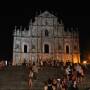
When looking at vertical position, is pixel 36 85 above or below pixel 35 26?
below

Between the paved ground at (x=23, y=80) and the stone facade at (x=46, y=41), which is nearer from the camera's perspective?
the paved ground at (x=23, y=80)

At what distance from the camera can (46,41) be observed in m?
62.1

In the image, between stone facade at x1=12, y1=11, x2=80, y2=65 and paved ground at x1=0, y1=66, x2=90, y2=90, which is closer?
paved ground at x1=0, y1=66, x2=90, y2=90

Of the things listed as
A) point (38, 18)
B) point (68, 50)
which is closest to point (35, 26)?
point (38, 18)

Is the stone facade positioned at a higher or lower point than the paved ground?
higher

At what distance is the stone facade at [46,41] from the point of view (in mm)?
60781

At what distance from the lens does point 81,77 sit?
2478 cm

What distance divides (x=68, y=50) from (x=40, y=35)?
567cm

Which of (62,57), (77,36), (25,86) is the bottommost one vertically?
(25,86)

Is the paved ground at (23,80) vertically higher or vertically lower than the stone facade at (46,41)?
lower

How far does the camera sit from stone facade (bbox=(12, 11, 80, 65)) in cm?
6078

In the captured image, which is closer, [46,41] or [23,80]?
[23,80]

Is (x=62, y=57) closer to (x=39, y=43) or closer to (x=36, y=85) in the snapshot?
(x=39, y=43)

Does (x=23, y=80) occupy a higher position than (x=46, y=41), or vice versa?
(x=46, y=41)
